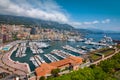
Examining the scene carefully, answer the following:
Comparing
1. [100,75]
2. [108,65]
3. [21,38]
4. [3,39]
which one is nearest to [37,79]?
[100,75]

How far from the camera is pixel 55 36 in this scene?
423ft

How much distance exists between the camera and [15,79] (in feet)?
108

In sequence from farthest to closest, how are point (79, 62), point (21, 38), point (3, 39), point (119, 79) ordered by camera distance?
point (21, 38) < point (3, 39) < point (79, 62) < point (119, 79)

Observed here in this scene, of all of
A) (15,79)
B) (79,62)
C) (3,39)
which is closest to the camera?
(15,79)

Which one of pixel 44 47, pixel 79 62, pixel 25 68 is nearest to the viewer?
pixel 79 62

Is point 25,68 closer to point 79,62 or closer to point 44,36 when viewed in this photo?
point 79,62

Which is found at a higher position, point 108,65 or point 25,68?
point 108,65

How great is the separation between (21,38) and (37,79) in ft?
296

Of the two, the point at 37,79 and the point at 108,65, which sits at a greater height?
the point at 108,65

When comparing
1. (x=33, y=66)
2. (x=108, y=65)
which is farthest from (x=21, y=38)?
(x=108, y=65)

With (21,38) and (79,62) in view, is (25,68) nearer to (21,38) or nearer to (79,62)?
(79,62)

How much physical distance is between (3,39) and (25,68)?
59752 millimetres

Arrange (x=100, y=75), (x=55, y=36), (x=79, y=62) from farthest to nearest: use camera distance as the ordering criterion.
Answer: (x=55, y=36) < (x=79, y=62) < (x=100, y=75)

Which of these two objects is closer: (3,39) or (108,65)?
(108,65)
